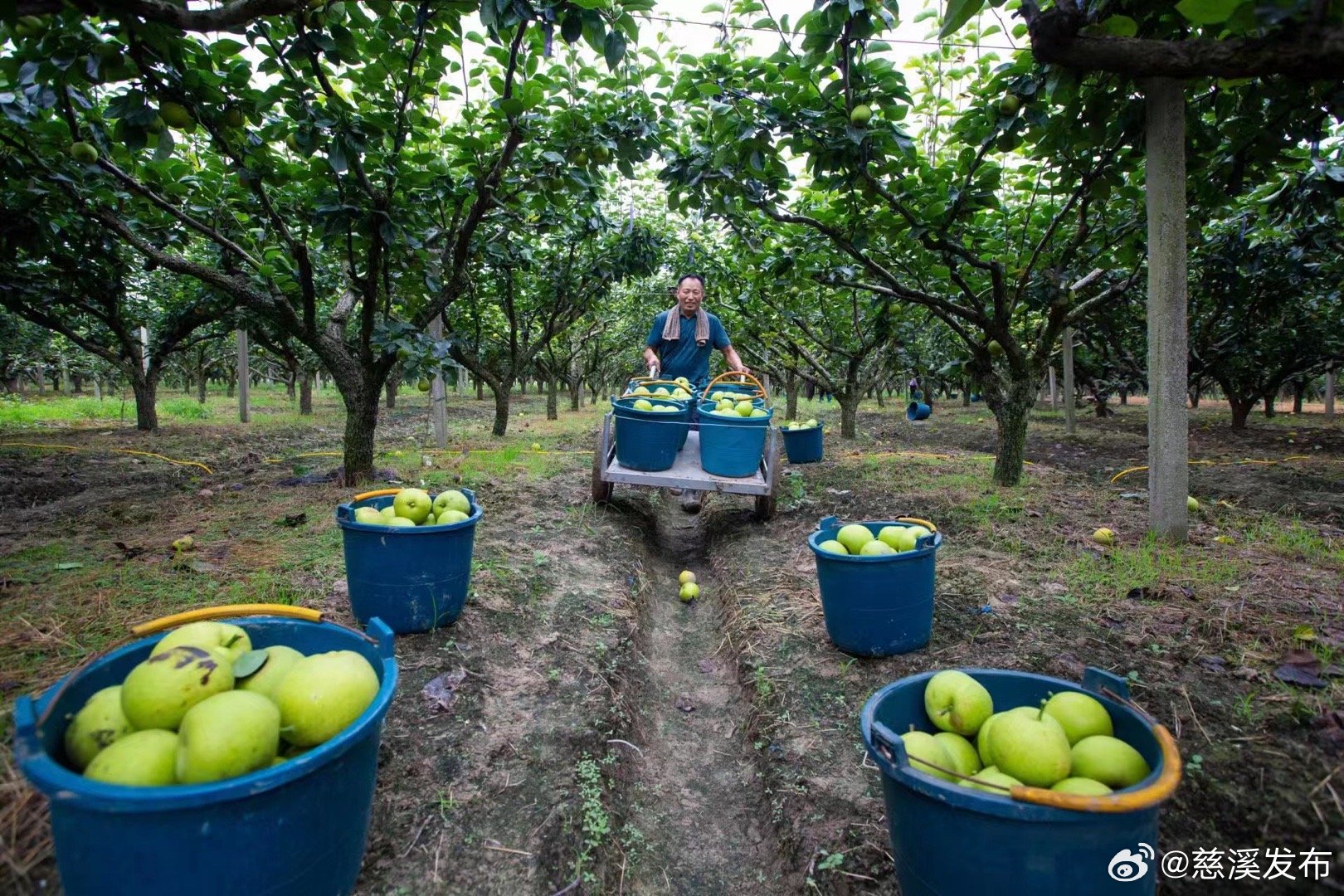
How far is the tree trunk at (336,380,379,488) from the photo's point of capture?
6.24 metres

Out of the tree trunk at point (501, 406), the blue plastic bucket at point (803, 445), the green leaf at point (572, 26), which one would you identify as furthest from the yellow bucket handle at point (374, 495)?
the tree trunk at point (501, 406)

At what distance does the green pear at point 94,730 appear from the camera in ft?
4.65

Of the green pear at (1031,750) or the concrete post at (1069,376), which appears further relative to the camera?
the concrete post at (1069,376)

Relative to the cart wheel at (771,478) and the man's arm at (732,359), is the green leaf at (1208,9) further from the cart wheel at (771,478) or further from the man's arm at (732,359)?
the man's arm at (732,359)

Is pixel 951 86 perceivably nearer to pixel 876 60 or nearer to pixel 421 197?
pixel 876 60

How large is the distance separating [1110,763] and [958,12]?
300cm

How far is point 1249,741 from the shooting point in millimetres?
2242

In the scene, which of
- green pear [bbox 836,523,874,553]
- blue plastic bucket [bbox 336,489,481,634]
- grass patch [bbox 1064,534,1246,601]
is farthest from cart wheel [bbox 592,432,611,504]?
grass patch [bbox 1064,534,1246,601]

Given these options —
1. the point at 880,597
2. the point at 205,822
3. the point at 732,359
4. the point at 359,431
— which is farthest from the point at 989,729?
the point at 359,431

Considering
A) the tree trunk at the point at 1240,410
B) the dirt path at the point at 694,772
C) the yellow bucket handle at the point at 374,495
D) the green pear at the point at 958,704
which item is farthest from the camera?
the tree trunk at the point at 1240,410

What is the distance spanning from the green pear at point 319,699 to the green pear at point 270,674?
0.13 feet

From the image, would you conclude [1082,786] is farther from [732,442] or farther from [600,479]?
[600,479]

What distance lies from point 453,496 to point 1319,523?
6.56 metres

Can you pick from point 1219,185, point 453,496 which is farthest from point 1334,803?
point 1219,185
